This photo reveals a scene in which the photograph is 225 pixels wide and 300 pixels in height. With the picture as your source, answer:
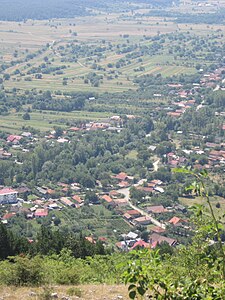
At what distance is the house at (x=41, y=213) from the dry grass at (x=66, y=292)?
48.2 feet

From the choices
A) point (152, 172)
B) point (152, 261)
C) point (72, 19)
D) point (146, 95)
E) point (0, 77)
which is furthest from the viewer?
point (72, 19)

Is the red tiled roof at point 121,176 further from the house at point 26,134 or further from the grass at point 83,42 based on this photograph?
the grass at point 83,42

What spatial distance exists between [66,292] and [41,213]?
15.4 m

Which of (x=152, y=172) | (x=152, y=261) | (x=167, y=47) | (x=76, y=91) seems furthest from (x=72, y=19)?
(x=152, y=261)

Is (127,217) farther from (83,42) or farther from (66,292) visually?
(83,42)

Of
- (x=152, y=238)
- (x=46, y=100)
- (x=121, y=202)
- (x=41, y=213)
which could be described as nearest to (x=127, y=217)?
(x=121, y=202)

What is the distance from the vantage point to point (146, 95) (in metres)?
41.3

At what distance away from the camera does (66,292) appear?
6.80 meters

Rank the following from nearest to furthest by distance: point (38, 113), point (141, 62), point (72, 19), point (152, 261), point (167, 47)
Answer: point (152, 261)
point (38, 113)
point (141, 62)
point (167, 47)
point (72, 19)

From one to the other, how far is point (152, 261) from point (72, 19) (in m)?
76.5

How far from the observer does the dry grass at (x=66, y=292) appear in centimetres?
645

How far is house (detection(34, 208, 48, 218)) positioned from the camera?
2180 cm

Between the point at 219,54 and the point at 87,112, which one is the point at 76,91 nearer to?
the point at 87,112

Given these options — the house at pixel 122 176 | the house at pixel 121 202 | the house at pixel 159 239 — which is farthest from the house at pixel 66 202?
the house at pixel 159 239
